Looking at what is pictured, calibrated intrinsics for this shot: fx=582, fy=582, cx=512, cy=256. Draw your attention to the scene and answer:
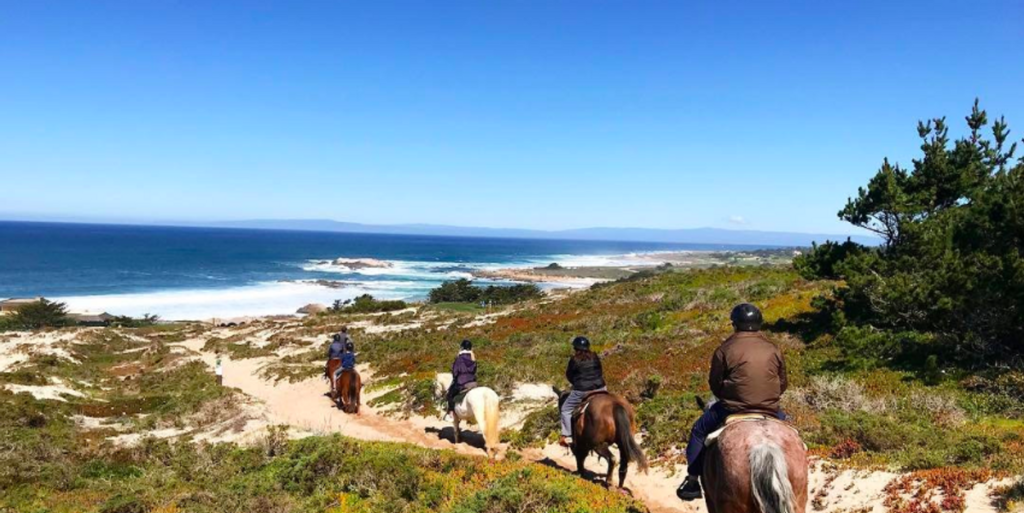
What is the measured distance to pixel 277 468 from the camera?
1064 centimetres

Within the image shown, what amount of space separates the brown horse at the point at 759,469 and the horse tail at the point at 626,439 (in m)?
3.14

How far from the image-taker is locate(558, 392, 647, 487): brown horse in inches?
369

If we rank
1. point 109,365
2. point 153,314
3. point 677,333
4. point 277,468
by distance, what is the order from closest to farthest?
point 277,468
point 677,333
point 109,365
point 153,314

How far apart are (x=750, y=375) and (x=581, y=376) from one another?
172 inches

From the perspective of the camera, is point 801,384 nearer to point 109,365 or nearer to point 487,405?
point 487,405

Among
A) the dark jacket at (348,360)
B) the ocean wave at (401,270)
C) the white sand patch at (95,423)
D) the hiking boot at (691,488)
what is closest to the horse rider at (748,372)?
the hiking boot at (691,488)

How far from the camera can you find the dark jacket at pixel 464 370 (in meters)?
13.4

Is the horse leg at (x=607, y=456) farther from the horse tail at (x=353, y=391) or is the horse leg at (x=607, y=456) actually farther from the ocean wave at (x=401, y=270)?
the ocean wave at (x=401, y=270)

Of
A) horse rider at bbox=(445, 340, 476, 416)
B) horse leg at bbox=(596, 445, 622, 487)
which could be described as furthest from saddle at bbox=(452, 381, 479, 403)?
horse leg at bbox=(596, 445, 622, 487)

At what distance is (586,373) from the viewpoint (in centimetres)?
1015

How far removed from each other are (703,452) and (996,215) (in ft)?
47.2

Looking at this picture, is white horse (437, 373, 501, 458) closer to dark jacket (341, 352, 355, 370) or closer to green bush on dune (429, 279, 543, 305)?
dark jacket (341, 352, 355, 370)

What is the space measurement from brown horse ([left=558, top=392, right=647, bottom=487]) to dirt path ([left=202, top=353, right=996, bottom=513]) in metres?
0.75

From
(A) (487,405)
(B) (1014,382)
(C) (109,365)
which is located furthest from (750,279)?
(C) (109,365)
